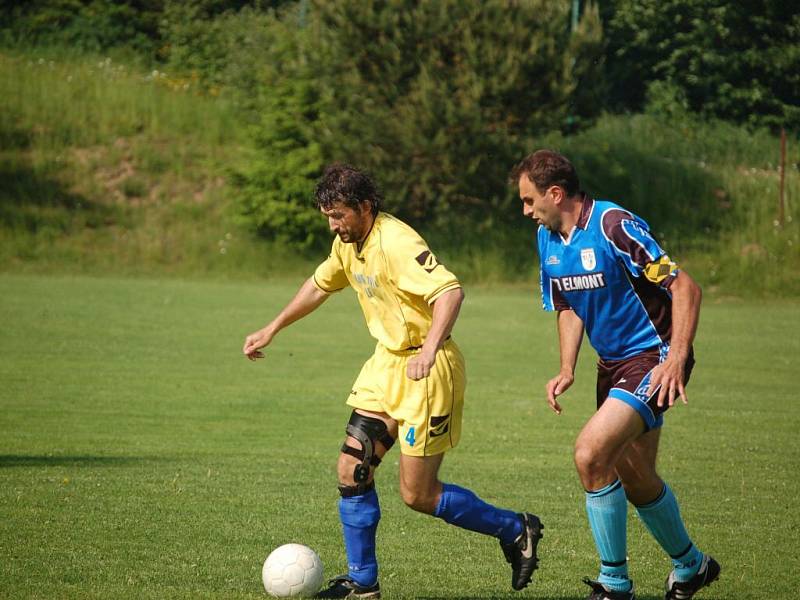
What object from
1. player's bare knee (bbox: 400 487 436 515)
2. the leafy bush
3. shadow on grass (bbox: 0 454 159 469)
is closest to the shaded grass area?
the leafy bush

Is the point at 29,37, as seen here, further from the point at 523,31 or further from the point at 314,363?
the point at 314,363

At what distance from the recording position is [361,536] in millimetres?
5961

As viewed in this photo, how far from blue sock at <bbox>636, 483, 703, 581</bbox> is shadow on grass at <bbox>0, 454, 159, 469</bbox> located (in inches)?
196

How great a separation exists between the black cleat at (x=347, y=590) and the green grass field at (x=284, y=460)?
0.14m

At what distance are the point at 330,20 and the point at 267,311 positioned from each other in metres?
11.5

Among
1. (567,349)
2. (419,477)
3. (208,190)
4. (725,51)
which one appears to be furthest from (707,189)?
(419,477)

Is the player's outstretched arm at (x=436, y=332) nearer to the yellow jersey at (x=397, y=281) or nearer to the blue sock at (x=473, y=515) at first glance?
the yellow jersey at (x=397, y=281)

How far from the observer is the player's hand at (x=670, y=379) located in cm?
552

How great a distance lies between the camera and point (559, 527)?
778 cm

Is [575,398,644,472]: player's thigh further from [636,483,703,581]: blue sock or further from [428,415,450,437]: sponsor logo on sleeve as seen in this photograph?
[428,415,450,437]: sponsor logo on sleeve

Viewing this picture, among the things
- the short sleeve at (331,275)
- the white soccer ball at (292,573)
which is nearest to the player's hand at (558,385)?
the short sleeve at (331,275)

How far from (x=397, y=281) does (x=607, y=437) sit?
1268 mm

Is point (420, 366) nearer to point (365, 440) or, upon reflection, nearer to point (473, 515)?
point (365, 440)

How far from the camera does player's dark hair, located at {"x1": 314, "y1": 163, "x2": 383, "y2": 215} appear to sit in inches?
235
